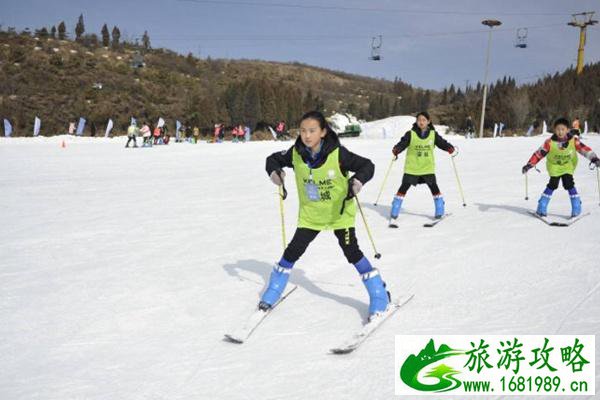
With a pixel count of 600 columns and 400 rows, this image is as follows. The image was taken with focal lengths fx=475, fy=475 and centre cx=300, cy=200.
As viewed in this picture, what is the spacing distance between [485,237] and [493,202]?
11.8 feet

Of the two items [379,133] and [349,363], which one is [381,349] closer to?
[349,363]

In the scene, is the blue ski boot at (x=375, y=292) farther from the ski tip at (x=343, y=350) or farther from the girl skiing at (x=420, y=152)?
the girl skiing at (x=420, y=152)

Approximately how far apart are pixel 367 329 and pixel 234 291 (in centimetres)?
177

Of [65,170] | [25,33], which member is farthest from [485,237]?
[25,33]

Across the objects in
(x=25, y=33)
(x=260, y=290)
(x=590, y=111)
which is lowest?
(x=260, y=290)

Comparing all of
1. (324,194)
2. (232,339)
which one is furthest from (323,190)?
(232,339)

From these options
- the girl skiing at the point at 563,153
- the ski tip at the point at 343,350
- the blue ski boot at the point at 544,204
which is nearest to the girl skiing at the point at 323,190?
the ski tip at the point at 343,350

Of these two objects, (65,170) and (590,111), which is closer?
(65,170)

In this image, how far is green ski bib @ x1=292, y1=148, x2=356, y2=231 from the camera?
3980 mm

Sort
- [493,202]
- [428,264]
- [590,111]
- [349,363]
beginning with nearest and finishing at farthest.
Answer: [349,363]
[428,264]
[493,202]
[590,111]

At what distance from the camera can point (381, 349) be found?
145 inches

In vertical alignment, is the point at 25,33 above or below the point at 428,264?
above

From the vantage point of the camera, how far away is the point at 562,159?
7.98m

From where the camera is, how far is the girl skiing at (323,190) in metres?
3.90
